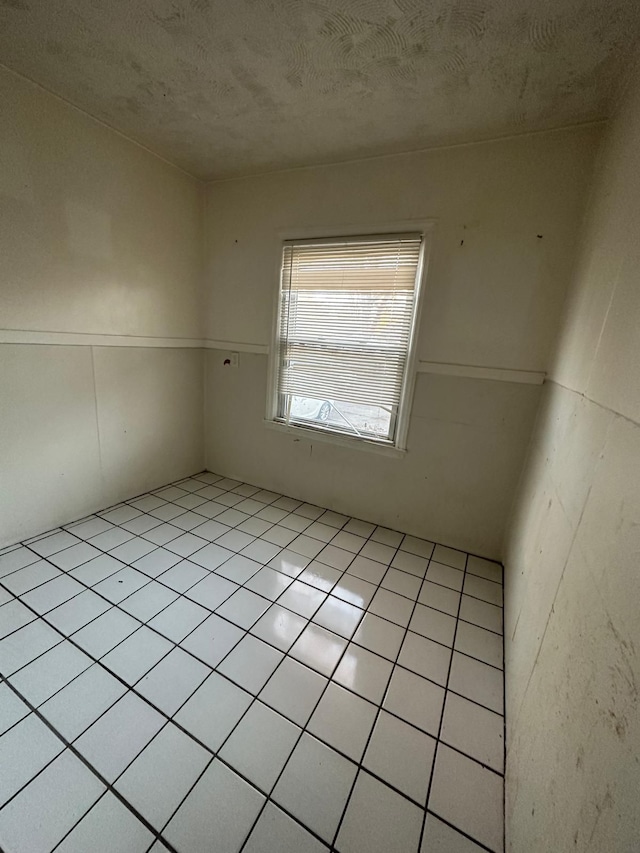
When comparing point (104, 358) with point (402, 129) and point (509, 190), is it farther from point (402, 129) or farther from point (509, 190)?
point (509, 190)

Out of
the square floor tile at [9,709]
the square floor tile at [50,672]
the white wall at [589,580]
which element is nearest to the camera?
the white wall at [589,580]

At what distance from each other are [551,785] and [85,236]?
3.21 m

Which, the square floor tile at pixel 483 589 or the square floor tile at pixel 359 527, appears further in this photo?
the square floor tile at pixel 359 527

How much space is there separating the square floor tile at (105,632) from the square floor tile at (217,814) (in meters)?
0.71

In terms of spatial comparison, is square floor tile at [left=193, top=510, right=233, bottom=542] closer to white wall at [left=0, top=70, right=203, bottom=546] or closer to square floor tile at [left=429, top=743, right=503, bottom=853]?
white wall at [left=0, top=70, right=203, bottom=546]

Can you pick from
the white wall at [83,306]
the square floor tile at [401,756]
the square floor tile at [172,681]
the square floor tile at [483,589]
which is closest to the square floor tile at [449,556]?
the square floor tile at [483,589]

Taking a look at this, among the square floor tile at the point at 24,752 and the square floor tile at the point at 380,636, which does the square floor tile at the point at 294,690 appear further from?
the square floor tile at the point at 24,752

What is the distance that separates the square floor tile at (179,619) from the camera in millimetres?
1546

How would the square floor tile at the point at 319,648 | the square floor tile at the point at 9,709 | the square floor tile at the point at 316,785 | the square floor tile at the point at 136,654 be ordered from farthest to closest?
the square floor tile at the point at 319,648 → the square floor tile at the point at 136,654 → the square floor tile at the point at 9,709 → the square floor tile at the point at 316,785

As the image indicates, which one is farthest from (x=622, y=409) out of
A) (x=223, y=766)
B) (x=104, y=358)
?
(x=104, y=358)

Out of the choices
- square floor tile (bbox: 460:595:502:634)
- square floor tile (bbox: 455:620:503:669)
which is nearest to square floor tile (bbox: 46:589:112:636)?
square floor tile (bbox: 455:620:503:669)

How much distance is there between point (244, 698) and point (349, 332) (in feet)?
7.10

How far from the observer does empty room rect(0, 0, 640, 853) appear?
3.16ft

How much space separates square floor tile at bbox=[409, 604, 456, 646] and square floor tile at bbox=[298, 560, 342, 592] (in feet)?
1.59
